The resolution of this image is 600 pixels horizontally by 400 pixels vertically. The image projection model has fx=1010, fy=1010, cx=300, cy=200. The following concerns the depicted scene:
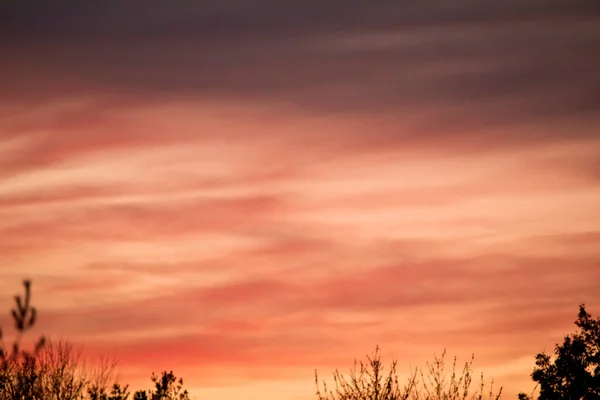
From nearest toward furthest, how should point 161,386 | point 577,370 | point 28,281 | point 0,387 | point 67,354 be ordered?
1. point 28,281
2. point 161,386
3. point 0,387
4. point 67,354
5. point 577,370

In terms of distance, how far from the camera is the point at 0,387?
1622 inches

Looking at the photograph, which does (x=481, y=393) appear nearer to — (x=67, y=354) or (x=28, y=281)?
(x=67, y=354)

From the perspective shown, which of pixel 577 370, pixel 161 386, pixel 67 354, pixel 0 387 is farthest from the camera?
pixel 577 370

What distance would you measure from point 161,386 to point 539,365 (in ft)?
84.9

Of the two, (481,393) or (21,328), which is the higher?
(481,393)

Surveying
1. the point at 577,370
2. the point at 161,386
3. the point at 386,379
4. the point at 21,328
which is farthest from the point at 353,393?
the point at 21,328

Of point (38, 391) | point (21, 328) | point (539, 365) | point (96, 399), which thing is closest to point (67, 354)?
point (38, 391)

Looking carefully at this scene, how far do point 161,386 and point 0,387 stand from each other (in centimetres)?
780

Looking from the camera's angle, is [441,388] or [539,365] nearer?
[441,388]

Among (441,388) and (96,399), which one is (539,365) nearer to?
(441,388)

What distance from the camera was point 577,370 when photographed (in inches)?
2184

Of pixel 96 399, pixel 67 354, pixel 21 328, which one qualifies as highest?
pixel 67 354

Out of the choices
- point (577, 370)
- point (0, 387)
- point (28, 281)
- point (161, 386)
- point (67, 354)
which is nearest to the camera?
point (28, 281)

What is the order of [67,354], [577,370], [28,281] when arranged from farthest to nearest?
[577,370], [67,354], [28,281]
